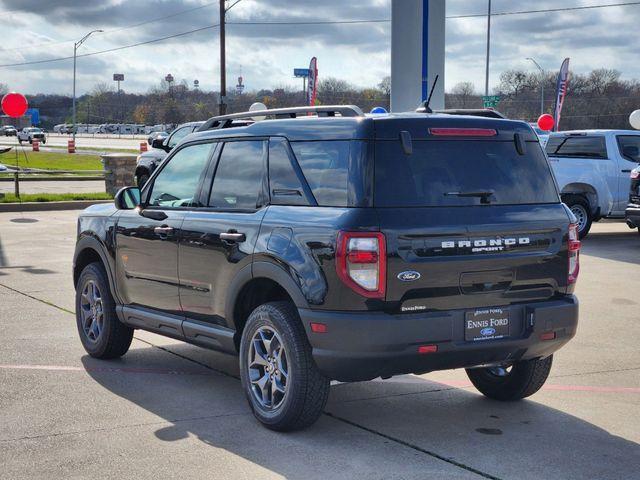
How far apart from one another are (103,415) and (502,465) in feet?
8.31

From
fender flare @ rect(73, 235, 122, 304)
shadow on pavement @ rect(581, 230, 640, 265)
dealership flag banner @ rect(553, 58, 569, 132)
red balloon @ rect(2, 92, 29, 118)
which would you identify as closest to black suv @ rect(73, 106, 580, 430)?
fender flare @ rect(73, 235, 122, 304)

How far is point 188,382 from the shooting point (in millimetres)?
7121

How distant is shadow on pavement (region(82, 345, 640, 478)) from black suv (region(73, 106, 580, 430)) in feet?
0.72

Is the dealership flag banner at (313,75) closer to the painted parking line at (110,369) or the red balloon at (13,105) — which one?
the red balloon at (13,105)

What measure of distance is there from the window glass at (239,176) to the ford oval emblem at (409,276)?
4.18ft

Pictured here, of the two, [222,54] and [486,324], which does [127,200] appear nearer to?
[486,324]

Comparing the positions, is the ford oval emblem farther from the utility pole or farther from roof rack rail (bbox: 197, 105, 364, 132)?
the utility pole

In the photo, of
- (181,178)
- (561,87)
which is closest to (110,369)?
(181,178)

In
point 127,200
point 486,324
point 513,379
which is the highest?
point 127,200

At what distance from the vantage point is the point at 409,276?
5.32m

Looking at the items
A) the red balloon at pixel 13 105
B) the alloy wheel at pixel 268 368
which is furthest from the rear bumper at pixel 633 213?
the red balloon at pixel 13 105

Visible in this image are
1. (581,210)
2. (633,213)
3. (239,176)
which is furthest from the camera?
(581,210)

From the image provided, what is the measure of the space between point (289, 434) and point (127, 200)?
8.61 feet

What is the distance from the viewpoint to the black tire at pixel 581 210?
17.9 m
